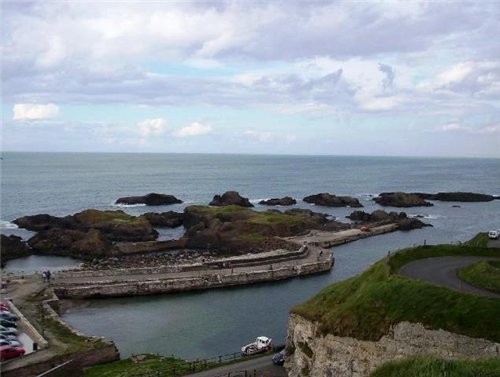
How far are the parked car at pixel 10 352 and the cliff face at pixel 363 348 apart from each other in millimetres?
15672

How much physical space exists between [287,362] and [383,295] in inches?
304

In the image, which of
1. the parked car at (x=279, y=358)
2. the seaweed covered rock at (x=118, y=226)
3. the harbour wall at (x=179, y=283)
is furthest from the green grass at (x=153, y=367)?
the seaweed covered rock at (x=118, y=226)

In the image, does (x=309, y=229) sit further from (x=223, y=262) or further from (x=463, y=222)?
(x=463, y=222)

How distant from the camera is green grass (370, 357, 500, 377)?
1549 centimetres

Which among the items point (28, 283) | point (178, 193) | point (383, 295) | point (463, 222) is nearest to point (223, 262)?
point (28, 283)

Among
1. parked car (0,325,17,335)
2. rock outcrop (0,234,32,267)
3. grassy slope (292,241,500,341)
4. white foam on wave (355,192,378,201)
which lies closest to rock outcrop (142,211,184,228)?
rock outcrop (0,234,32,267)

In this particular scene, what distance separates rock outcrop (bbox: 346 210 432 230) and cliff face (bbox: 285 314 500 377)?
6744 centimetres

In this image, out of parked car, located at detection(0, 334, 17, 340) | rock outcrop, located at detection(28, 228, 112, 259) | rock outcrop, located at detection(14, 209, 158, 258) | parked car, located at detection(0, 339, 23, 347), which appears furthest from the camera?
rock outcrop, located at detection(14, 209, 158, 258)

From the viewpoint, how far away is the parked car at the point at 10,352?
1272 inches

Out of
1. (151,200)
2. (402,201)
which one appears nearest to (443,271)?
(402,201)

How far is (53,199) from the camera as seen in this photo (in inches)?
5315

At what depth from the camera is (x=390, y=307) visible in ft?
83.5

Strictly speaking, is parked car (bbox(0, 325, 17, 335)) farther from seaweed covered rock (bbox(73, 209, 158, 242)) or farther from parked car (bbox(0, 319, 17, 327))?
seaweed covered rock (bbox(73, 209, 158, 242))

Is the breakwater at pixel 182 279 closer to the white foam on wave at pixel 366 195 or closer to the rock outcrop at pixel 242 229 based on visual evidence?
the rock outcrop at pixel 242 229
